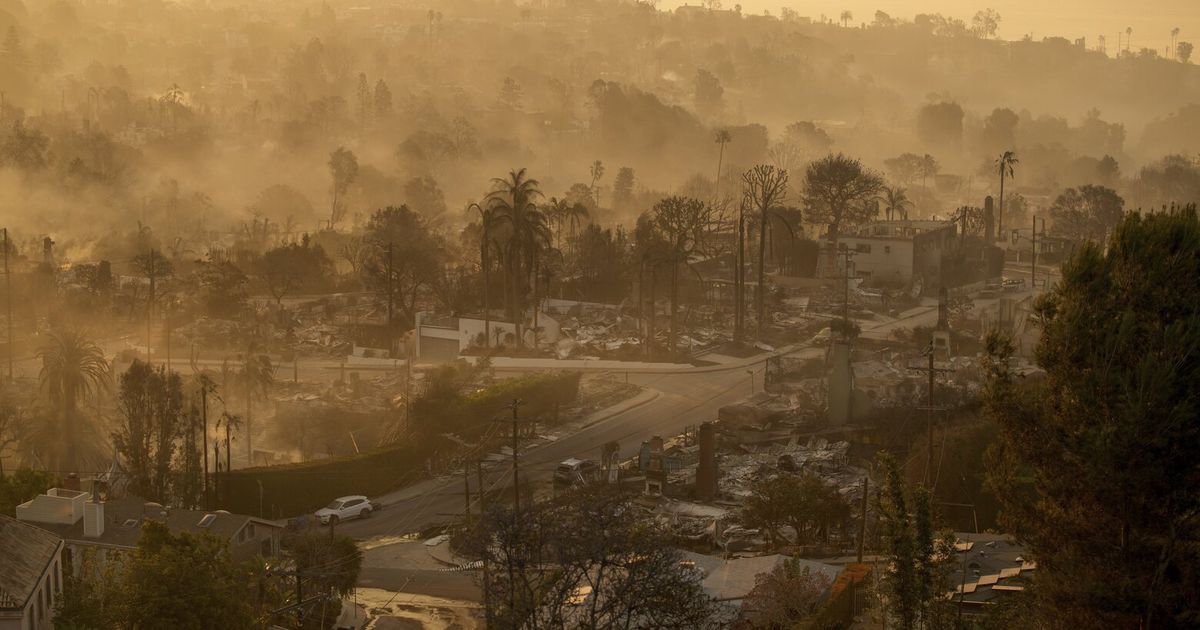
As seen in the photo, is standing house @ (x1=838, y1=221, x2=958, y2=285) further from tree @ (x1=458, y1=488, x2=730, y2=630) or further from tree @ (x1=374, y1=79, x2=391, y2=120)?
tree @ (x1=374, y1=79, x2=391, y2=120)

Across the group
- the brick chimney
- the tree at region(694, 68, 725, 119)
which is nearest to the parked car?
the brick chimney

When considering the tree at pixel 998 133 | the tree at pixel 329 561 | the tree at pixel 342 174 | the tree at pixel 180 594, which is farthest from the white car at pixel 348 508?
the tree at pixel 998 133

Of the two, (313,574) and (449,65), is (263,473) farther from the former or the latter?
(449,65)

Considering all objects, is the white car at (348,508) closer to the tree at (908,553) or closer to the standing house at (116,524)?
the standing house at (116,524)

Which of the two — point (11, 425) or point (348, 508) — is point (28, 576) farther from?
point (11, 425)

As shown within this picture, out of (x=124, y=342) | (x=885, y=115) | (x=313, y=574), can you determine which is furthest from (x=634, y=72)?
(x=313, y=574)

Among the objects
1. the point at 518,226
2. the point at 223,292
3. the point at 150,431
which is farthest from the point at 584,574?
the point at 223,292

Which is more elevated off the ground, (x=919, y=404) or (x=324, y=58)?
(x=324, y=58)
